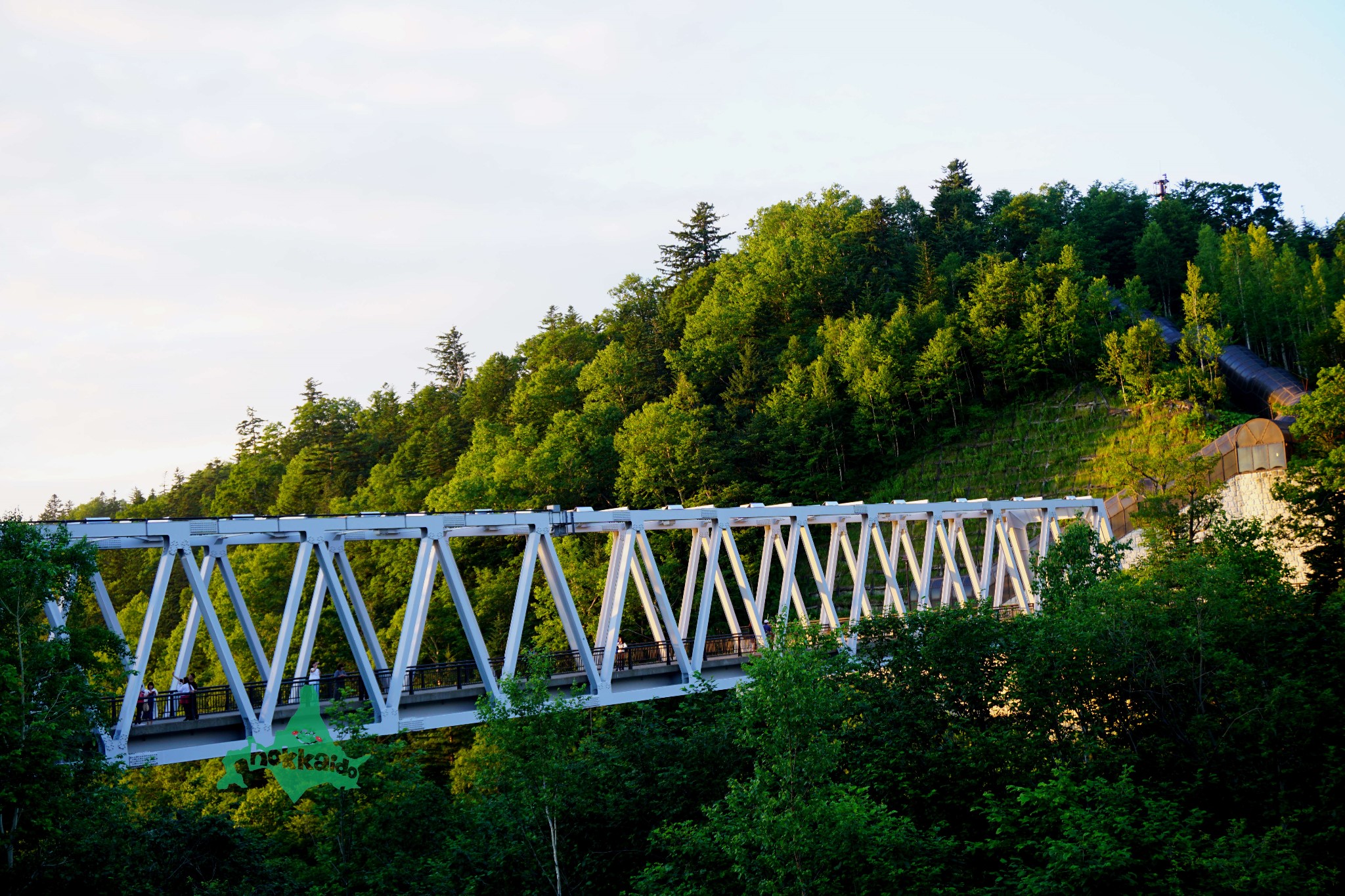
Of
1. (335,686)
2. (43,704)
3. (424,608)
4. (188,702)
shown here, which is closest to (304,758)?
(335,686)

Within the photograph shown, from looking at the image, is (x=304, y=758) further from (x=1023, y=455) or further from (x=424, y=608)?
(x=1023, y=455)

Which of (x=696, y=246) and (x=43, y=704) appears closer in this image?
(x=43, y=704)

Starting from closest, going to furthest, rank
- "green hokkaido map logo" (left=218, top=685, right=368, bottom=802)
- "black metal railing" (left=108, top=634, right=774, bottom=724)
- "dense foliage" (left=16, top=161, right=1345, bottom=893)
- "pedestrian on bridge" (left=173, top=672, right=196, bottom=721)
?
"dense foliage" (left=16, top=161, right=1345, bottom=893) < "green hokkaido map logo" (left=218, top=685, right=368, bottom=802) < "pedestrian on bridge" (left=173, top=672, right=196, bottom=721) < "black metal railing" (left=108, top=634, right=774, bottom=724)

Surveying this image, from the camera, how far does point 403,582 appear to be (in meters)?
71.3

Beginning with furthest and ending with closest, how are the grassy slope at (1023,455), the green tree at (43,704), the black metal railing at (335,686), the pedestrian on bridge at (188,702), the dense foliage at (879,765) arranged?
the grassy slope at (1023,455), the black metal railing at (335,686), the pedestrian on bridge at (188,702), the dense foliage at (879,765), the green tree at (43,704)

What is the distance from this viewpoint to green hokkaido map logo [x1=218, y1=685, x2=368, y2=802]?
71.4ft

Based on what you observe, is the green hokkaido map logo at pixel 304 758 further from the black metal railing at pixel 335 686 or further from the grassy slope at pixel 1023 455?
the grassy slope at pixel 1023 455

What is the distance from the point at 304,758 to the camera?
74.9ft

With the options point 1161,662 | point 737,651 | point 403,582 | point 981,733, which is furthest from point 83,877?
point 403,582

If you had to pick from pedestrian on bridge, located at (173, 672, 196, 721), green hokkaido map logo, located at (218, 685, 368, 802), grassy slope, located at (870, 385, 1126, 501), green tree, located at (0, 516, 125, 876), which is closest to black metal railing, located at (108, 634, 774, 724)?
pedestrian on bridge, located at (173, 672, 196, 721)

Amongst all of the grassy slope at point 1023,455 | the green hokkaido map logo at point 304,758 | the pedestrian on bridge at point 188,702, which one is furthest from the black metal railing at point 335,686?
the grassy slope at point 1023,455

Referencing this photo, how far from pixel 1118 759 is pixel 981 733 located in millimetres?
3056

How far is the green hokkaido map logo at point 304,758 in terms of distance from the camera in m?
21.8

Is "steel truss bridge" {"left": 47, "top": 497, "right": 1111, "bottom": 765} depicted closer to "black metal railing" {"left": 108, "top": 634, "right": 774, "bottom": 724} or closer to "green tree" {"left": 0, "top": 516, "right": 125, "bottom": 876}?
"black metal railing" {"left": 108, "top": 634, "right": 774, "bottom": 724}
